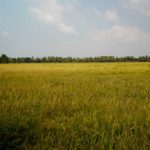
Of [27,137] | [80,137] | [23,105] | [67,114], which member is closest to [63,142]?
[80,137]

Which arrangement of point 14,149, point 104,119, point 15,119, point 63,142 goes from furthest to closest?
point 104,119
point 15,119
point 63,142
point 14,149

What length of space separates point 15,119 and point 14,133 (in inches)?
17.5

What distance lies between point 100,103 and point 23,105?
5.87 feet

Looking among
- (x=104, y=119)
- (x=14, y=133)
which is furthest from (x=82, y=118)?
(x=14, y=133)

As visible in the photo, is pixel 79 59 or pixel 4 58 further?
pixel 79 59

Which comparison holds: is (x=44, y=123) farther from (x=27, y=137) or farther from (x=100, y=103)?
(x=100, y=103)

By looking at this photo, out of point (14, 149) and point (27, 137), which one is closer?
point (14, 149)

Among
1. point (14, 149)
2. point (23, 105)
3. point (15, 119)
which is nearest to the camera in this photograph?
point (14, 149)

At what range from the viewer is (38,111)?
16.0ft

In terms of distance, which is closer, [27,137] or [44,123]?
[27,137]

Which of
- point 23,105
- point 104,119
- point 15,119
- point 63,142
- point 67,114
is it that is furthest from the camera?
point 23,105

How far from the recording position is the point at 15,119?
3885 millimetres

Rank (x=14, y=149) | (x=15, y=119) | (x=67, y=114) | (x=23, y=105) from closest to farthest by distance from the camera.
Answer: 1. (x=14, y=149)
2. (x=15, y=119)
3. (x=67, y=114)
4. (x=23, y=105)

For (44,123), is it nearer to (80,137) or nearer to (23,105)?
(80,137)
